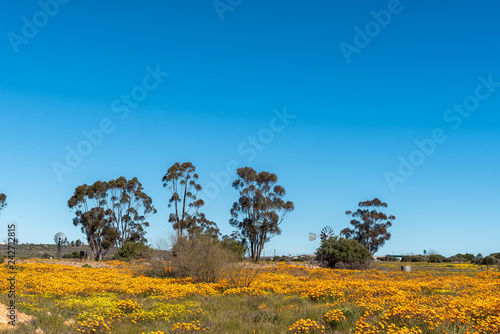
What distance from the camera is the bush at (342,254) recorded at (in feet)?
122

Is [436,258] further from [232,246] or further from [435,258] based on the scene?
[232,246]

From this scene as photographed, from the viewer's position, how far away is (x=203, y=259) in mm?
21719

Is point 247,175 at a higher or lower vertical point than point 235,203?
higher

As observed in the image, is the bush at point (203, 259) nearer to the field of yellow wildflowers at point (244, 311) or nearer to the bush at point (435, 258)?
the field of yellow wildflowers at point (244, 311)

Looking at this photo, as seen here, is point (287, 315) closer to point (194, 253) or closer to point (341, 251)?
point (194, 253)

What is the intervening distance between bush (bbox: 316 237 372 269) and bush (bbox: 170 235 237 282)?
18.4 meters

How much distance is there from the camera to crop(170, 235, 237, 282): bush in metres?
21.4

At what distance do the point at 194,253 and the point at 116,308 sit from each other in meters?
10.1

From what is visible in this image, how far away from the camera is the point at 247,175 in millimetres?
50406

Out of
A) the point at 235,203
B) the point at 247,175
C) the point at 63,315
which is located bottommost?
the point at 63,315

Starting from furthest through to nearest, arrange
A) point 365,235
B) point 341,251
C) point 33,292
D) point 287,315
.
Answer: point 365,235
point 341,251
point 33,292
point 287,315

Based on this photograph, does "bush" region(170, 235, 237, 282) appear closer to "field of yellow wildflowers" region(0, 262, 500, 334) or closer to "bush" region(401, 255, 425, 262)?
"field of yellow wildflowers" region(0, 262, 500, 334)

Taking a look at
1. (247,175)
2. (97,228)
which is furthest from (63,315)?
(97,228)

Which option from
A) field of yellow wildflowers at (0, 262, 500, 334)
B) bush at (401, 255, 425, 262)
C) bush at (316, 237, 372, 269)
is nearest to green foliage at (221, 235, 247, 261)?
field of yellow wildflowers at (0, 262, 500, 334)
